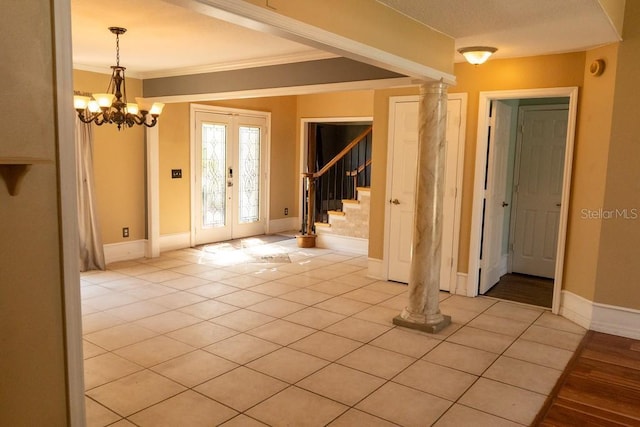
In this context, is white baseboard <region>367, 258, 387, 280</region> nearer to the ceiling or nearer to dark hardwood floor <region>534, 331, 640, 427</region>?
dark hardwood floor <region>534, 331, 640, 427</region>

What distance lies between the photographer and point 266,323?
4.34m

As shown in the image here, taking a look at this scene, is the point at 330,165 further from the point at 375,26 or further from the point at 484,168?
the point at 375,26

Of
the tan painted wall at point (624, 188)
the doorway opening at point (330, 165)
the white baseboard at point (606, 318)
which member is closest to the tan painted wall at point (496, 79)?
the tan painted wall at point (624, 188)

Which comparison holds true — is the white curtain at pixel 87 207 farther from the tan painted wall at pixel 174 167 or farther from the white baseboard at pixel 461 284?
the white baseboard at pixel 461 284

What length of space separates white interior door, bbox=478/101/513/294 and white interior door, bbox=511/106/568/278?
0.47m

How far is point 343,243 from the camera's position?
7.69m

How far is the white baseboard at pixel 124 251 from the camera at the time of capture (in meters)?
6.52

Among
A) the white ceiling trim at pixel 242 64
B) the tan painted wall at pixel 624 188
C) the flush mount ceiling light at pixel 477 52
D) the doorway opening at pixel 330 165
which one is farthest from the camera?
the doorway opening at pixel 330 165

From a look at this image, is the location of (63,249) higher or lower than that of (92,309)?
higher

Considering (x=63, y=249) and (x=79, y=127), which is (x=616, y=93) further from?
(x=79, y=127)

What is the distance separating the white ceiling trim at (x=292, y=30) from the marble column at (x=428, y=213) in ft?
1.83

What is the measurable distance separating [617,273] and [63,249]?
14.3 ft

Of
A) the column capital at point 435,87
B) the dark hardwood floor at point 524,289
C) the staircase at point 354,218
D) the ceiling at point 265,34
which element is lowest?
the dark hardwood floor at point 524,289

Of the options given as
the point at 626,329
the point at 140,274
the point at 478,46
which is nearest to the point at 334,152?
the point at 140,274
